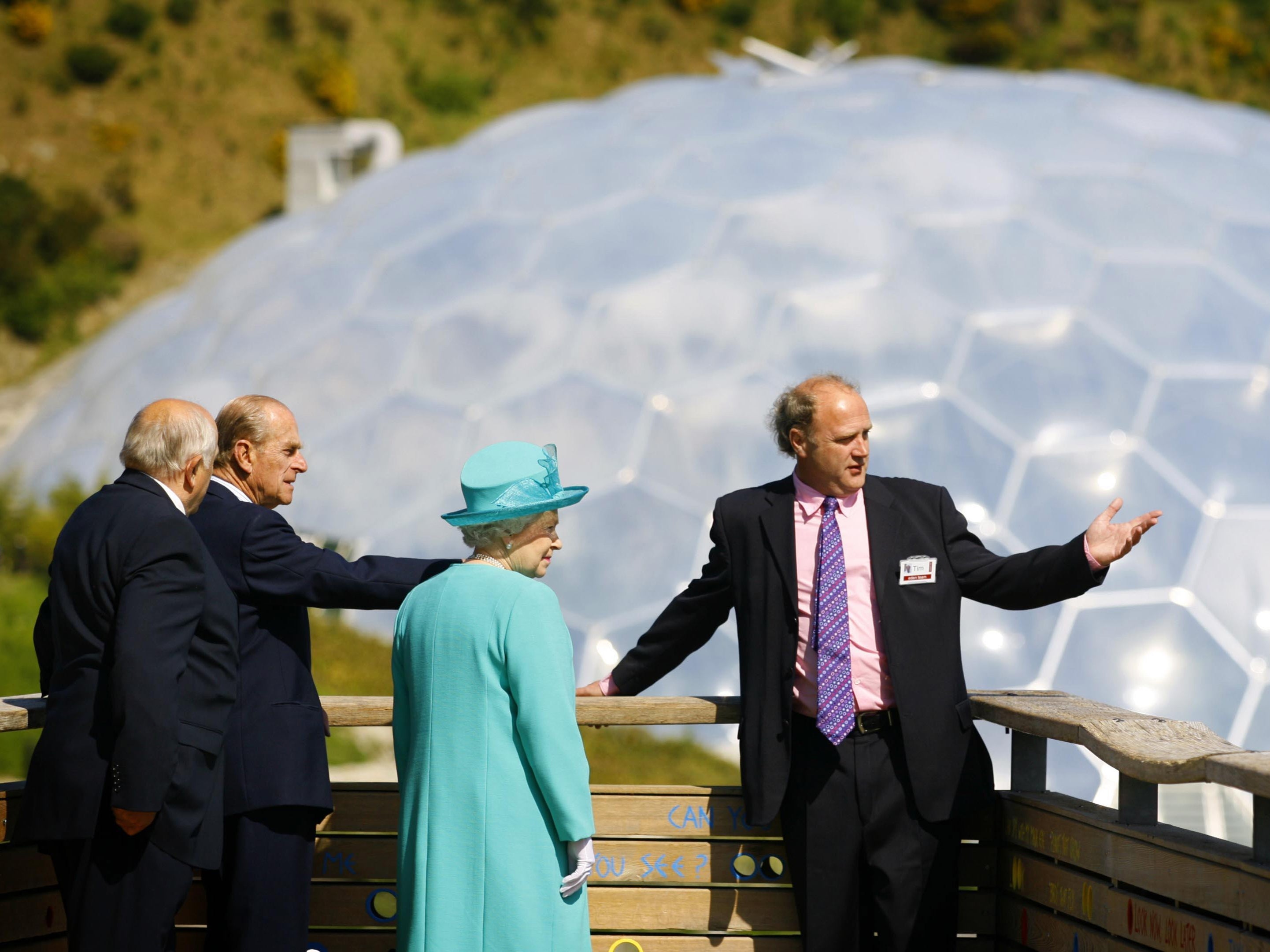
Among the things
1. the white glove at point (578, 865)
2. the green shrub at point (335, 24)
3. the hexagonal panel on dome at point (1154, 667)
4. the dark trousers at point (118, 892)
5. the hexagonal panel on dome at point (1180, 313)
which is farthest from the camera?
the green shrub at point (335, 24)

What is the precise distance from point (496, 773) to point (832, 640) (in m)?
0.92

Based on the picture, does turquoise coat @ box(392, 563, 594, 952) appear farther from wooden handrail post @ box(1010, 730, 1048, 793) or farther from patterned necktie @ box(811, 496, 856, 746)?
wooden handrail post @ box(1010, 730, 1048, 793)

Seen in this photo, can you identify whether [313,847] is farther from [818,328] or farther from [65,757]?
[818,328]

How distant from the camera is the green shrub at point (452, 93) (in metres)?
36.7

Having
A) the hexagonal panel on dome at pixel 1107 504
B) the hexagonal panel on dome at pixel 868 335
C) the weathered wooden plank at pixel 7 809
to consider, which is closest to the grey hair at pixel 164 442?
the weathered wooden plank at pixel 7 809

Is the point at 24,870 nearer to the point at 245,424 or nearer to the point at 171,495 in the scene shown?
the point at 171,495

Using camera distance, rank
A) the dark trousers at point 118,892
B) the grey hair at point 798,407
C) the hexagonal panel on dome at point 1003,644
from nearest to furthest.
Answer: the dark trousers at point 118,892 < the grey hair at point 798,407 < the hexagonal panel on dome at point 1003,644

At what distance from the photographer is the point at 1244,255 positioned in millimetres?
10594

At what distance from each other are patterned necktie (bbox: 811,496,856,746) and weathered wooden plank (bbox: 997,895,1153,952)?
2.15ft

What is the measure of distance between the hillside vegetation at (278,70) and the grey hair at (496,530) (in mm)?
27188

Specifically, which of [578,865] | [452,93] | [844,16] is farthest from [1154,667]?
[844,16]

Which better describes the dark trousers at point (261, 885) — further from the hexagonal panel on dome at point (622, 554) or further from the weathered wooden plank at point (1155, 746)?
the hexagonal panel on dome at point (622, 554)

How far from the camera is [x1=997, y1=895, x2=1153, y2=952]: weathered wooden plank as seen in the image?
2947 millimetres

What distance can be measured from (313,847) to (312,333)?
880 centimetres
